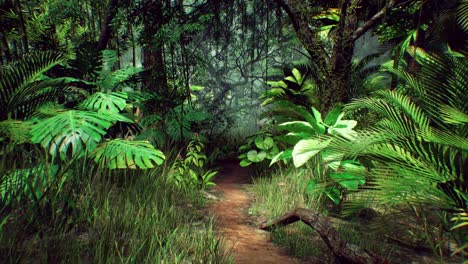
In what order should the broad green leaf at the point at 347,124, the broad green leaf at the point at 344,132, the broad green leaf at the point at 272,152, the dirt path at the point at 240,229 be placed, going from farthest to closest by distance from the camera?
the broad green leaf at the point at 272,152 → the broad green leaf at the point at 347,124 → the broad green leaf at the point at 344,132 → the dirt path at the point at 240,229

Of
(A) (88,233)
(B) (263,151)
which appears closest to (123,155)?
(A) (88,233)

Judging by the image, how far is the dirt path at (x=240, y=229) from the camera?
2.12 meters

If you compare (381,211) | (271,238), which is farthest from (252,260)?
(381,211)

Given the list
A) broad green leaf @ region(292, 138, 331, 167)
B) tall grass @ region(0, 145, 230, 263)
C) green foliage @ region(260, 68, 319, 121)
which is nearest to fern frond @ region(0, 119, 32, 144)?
tall grass @ region(0, 145, 230, 263)

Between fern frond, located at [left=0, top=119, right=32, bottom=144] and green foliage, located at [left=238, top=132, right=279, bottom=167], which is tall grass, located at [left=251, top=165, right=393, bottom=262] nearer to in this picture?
green foliage, located at [left=238, top=132, right=279, bottom=167]

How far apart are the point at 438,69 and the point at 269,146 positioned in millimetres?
2557

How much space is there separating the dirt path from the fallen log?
0.29 m

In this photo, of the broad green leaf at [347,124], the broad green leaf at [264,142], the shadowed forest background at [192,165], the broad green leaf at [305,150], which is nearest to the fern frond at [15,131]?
the shadowed forest background at [192,165]

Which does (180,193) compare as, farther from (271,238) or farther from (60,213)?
(60,213)

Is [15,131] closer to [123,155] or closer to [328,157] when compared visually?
[123,155]

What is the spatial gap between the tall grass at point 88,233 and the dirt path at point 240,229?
0.23m

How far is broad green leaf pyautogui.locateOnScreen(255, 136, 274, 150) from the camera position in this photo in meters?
4.65

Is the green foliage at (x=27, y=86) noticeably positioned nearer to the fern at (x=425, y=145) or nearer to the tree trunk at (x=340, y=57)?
the fern at (x=425, y=145)

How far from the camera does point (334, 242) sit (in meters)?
2.02
